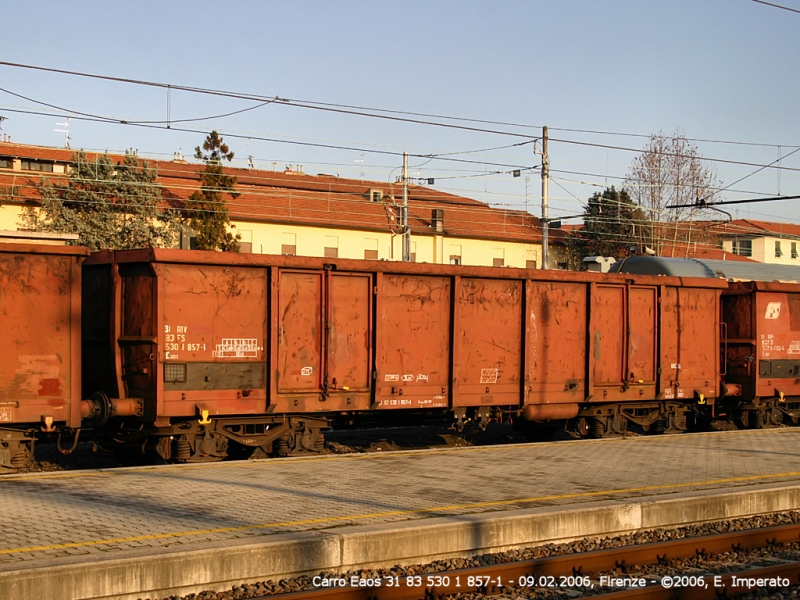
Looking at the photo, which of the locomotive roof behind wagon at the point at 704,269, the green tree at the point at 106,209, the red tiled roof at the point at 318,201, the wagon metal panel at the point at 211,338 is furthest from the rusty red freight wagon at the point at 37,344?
the red tiled roof at the point at 318,201

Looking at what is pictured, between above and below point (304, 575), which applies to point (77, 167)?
above

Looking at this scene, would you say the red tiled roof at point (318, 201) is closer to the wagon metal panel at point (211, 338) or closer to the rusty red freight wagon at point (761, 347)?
the rusty red freight wagon at point (761, 347)

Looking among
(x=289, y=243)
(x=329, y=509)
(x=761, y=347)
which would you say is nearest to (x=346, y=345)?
(x=329, y=509)

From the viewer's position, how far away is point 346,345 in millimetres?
12562

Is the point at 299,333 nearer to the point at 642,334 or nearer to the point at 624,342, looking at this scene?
the point at 624,342

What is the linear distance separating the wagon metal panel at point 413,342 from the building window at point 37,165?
33.3 meters

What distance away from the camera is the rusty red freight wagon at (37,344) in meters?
10.5

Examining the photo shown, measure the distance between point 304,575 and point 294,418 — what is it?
5643mm

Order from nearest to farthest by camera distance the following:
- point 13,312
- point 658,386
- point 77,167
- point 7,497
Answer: point 7,497
point 13,312
point 658,386
point 77,167

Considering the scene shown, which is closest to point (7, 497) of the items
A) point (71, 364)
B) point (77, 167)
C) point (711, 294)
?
point (71, 364)

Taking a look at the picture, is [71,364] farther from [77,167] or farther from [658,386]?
[77,167]

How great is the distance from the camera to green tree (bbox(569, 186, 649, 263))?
50844 mm

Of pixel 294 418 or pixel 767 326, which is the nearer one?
pixel 294 418

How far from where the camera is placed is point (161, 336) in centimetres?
1110
